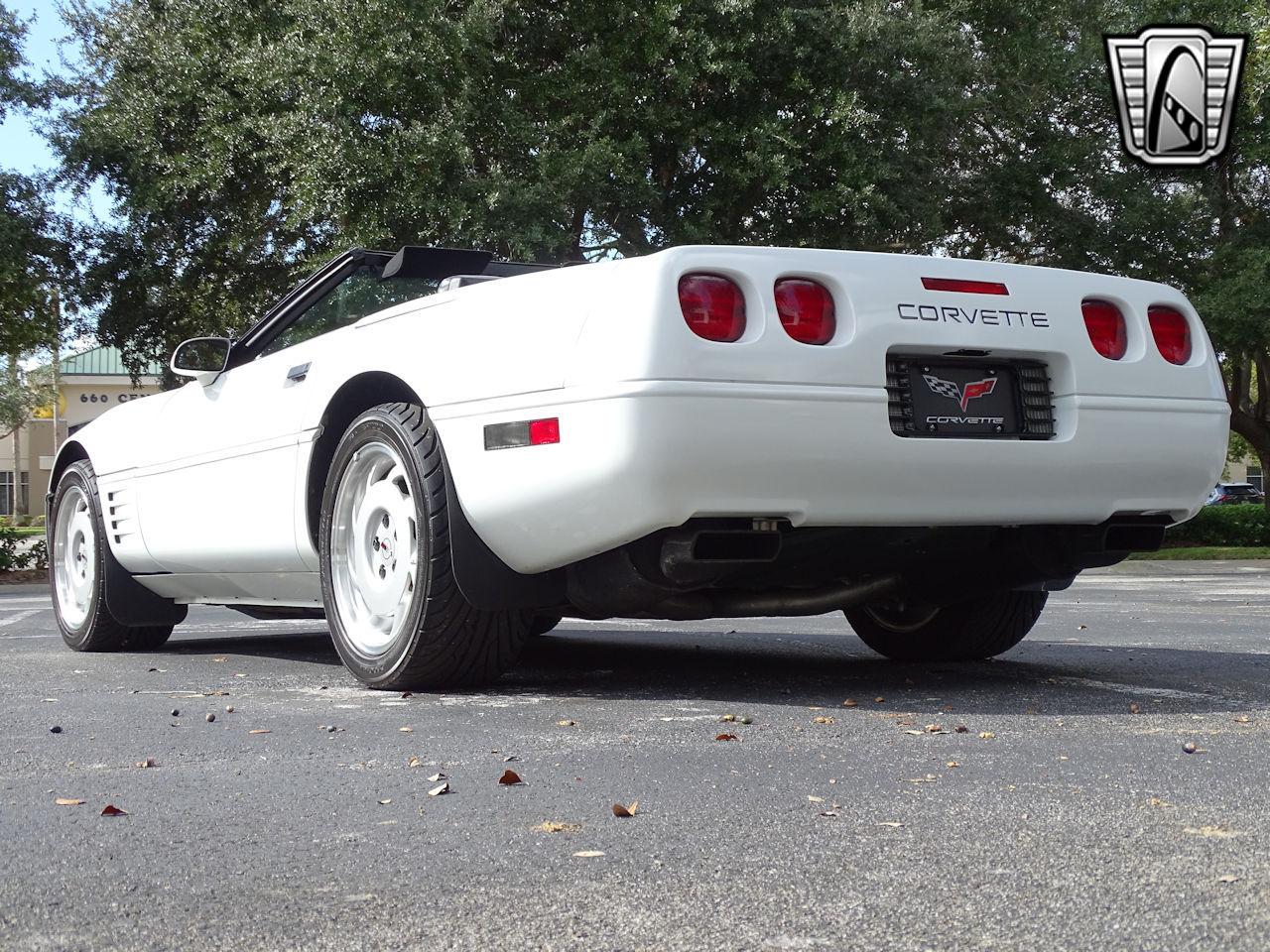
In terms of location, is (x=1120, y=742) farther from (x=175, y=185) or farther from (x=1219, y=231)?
(x=1219, y=231)

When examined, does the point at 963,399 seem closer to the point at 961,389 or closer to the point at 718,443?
the point at 961,389

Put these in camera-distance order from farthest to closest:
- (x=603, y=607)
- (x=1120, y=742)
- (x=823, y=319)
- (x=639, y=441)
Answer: (x=603, y=607) → (x=823, y=319) → (x=639, y=441) → (x=1120, y=742)

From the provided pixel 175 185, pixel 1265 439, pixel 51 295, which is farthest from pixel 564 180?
pixel 1265 439

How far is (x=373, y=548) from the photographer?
16.5 ft

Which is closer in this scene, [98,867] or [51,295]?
[98,867]

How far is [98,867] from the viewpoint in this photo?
8.49 ft

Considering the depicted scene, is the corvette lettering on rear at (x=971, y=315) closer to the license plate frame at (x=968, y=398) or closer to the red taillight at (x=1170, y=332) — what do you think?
the license plate frame at (x=968, y=398)

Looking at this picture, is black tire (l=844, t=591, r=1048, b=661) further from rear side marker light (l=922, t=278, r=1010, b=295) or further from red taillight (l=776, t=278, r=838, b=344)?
red taillight (l=776, t=278, r=838, b=344)

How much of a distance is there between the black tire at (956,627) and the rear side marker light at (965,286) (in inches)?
55.1

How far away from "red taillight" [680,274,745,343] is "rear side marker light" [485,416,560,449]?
18.3 inches

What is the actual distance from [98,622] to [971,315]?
4.41 metres

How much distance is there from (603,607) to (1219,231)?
2237cm

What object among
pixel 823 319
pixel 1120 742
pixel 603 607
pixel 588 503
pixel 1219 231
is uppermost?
pixel 1219 231

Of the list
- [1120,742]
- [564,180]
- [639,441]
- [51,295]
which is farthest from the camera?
[51,295]
